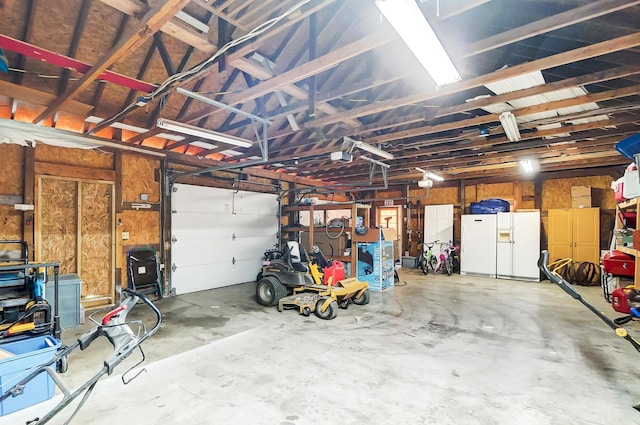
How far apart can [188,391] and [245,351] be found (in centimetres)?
85

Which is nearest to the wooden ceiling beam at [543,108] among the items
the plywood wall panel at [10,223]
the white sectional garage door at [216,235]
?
the white sectional garage door at [216,235]

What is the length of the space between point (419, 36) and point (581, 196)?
8057mm

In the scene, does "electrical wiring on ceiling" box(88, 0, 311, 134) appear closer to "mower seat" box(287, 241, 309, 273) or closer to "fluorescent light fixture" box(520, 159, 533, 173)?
"mower seat" box(287, 241, 309, 273)

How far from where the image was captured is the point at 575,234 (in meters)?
7.57

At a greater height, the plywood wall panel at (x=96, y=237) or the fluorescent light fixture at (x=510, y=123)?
the fluorescent light fixture at (x=510, y=123)

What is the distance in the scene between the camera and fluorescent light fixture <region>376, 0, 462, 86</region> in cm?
171

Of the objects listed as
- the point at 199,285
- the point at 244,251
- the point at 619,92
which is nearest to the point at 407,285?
the point at 244,251

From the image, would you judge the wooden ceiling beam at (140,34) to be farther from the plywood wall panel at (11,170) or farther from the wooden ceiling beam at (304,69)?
the plywood wall panel at (11,170)

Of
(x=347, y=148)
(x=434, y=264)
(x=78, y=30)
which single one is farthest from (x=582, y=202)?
(x=78, y=30)

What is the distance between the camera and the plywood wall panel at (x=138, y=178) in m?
5.59

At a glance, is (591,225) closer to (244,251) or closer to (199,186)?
(244,251)

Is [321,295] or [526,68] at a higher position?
[526,68]

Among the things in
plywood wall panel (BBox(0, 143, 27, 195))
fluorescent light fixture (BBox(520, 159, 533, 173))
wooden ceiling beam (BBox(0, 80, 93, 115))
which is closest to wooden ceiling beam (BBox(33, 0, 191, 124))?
wooden ceiling beam (BBox(0, 80, 93, 115))

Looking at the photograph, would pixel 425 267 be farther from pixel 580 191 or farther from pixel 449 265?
pixel 580 191
